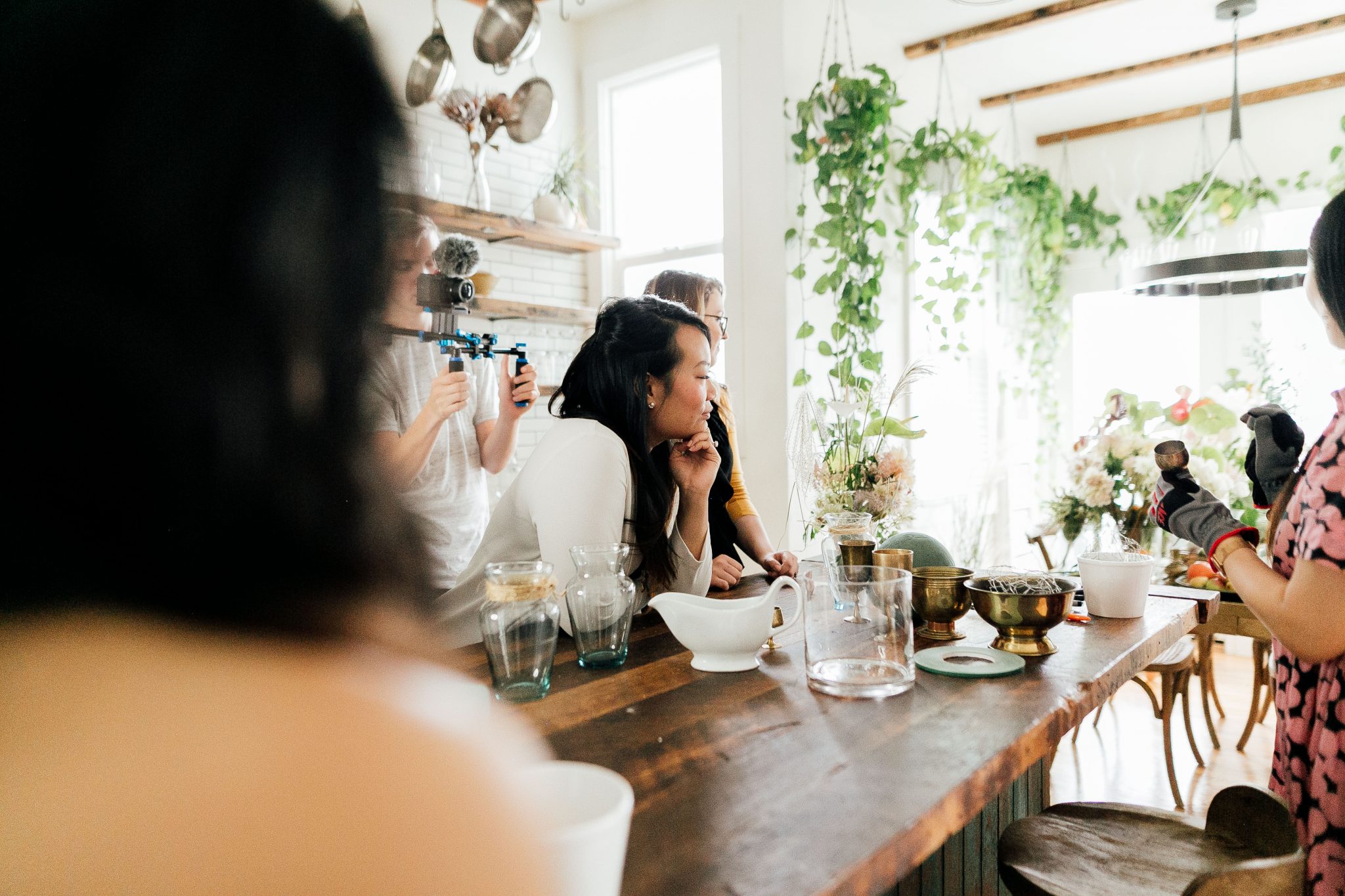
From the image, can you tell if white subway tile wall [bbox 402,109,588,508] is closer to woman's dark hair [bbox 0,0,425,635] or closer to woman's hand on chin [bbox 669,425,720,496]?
woman's hand on chin [bbox 669,425,720,496]

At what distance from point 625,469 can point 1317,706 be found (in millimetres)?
1296

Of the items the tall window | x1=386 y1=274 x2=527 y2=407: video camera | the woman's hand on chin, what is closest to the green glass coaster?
the woman's hand on chin

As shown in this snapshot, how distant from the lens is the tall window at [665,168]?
4.04m

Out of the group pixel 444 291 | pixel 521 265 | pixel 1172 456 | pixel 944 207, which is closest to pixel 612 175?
pixel 521 265

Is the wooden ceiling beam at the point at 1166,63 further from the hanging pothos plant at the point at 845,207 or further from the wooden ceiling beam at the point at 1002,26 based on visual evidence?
the hanging pothos plant at the point at 845,207

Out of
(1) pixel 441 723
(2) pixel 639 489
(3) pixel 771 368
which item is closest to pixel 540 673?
(2) pixel 639 489

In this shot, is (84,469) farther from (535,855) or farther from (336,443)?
(535,855)

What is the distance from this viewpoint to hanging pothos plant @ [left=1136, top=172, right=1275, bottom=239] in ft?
15.9

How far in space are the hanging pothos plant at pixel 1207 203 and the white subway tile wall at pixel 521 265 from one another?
3.33m

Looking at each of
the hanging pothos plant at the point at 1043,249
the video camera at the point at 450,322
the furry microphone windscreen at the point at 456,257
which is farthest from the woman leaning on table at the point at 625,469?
the hanging pothos plant at the point at 1043,249

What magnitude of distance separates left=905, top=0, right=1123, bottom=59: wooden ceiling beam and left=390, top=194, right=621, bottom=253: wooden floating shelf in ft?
6.38

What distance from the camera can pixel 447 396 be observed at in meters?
2.17

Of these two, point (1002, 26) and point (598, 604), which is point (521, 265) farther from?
point (598, 604)

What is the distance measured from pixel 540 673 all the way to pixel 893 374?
3481mm
